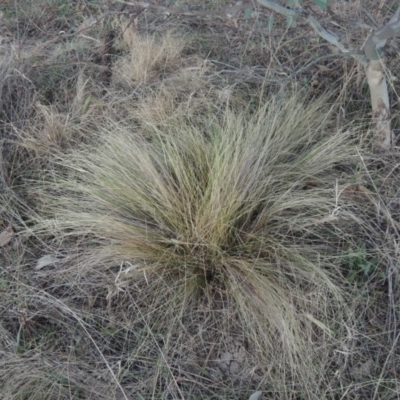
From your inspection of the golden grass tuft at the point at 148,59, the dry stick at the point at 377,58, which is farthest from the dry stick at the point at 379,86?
the golden grass tuft at the point at 148,59

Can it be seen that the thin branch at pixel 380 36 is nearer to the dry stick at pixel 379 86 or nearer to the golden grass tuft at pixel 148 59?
the dry stick at pixel 379 86

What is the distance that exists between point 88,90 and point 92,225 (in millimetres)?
1107

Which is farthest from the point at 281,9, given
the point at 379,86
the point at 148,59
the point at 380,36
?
the point at 148,59

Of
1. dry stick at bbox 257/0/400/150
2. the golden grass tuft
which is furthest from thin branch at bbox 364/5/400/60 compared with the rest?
the golden grass tuft

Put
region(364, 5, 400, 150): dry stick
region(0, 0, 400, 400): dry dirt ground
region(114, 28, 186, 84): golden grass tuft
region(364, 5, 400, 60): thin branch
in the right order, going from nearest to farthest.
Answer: region(0, 0, 400, 400): dry dirt ground → region(364, 5, 400, 60): thin branch → region(364, 5, 400, 150): dry stick → region(114, 28, 186, 84): golden grass tuft

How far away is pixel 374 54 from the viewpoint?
6.64ft

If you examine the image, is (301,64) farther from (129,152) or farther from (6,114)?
(6,114)

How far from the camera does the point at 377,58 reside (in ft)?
6.69

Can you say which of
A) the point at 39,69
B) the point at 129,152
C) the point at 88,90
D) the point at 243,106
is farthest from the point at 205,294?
the point at 39,69

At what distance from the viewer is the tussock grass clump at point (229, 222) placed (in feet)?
5.58

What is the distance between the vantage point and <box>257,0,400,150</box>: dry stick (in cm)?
190

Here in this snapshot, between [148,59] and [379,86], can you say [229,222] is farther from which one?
[148,59]

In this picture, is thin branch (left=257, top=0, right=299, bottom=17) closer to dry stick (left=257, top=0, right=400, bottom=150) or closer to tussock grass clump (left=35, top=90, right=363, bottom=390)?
dry stick (left=257, top=0, right=400, bottom=150)

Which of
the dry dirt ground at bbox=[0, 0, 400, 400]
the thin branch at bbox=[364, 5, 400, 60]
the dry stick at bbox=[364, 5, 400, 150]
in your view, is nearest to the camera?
the dry dirt ground at bbox=[0, 0, 400, 400]
